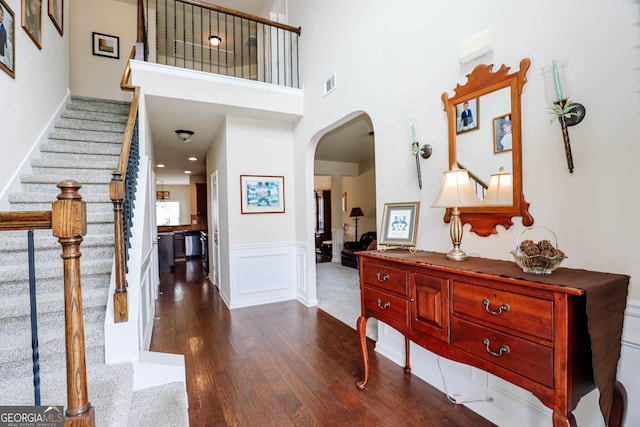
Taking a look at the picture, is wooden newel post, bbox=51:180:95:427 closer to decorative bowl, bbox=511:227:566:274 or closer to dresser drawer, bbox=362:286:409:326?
dresser drawer, bbox=362:286:409:326

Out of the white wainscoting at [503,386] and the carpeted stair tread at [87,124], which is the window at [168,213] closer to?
the carpeted stair tread at [87,124]

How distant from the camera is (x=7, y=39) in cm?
258

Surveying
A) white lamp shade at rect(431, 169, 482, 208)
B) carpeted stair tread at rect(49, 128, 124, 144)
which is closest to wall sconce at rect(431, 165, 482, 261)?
white lamp shade at rect(431, 169, 482, 208)

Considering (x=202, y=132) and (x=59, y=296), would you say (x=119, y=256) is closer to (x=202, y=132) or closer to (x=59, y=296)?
(x=59, y=296)

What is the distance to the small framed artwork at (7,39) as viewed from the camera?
8.18 ft

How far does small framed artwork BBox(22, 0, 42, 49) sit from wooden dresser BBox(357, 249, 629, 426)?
424 cm

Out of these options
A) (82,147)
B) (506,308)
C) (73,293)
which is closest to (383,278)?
(506,308)

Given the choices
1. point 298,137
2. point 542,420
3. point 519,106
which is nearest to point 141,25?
point 298,137

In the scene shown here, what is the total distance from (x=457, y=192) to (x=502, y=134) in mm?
463

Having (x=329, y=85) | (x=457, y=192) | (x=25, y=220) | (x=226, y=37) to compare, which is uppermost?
(x=226, y=37)

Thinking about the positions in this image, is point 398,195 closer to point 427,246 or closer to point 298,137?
point 427,246

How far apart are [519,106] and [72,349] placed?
2312 millimetres

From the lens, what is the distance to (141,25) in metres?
3.64

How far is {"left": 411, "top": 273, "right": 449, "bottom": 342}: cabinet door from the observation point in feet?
5.35
